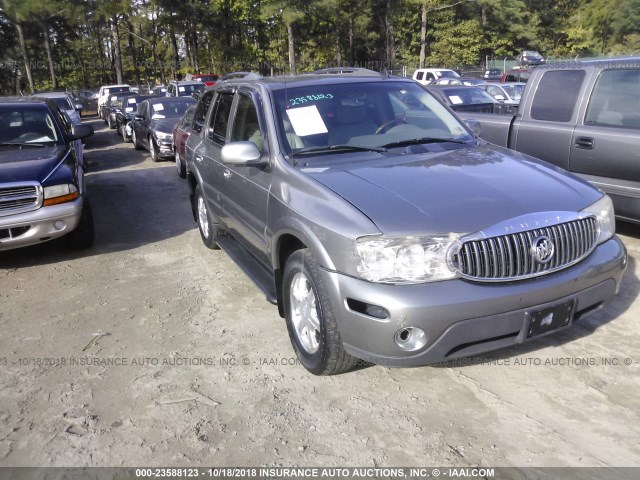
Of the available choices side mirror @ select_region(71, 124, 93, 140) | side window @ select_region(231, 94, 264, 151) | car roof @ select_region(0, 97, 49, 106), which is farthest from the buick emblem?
car roof @ select_region(0, 97, 49, 106)

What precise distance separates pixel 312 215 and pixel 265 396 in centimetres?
116

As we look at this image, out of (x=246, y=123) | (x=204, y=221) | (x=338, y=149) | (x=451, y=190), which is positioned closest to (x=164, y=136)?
(x=204, y=221)

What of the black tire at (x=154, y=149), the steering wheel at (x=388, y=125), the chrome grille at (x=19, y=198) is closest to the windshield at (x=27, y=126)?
the chrome grille at (x=19, y=198)

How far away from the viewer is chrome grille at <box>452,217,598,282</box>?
9.43ft

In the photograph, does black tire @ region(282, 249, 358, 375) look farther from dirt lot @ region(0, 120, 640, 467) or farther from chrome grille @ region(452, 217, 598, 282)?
chrome grille @ region(452, 217, 598, 282)

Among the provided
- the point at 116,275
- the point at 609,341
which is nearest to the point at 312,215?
the point at 609,341

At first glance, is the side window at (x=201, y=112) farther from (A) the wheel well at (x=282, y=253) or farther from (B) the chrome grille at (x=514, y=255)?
(B) the chrome grille at (x=514, y=255)

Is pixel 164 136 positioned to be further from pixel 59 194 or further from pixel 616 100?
pixel 616 100

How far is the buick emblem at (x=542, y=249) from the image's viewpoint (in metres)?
2.96

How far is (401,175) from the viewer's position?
11.4ft

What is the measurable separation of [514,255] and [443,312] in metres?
0.52

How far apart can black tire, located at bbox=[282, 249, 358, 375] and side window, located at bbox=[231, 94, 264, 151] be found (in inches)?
43.8

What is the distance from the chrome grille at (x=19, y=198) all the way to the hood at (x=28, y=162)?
0.27 ft

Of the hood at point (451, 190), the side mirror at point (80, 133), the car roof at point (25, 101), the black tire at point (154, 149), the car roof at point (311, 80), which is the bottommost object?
the black tire at point (154, 149)
